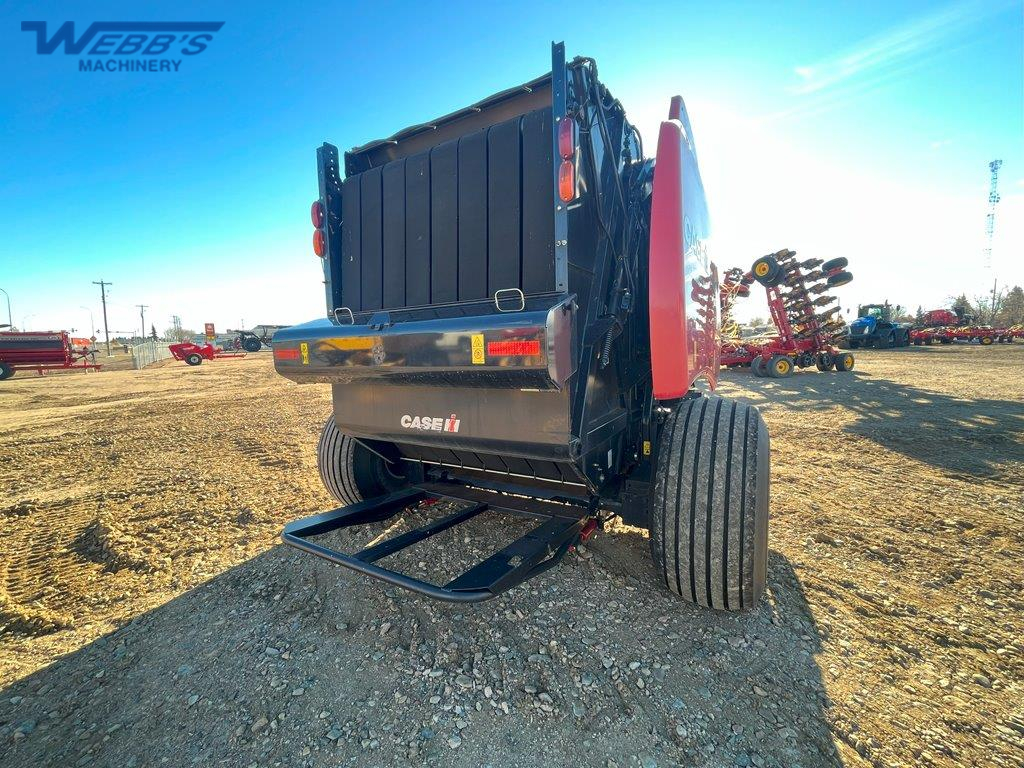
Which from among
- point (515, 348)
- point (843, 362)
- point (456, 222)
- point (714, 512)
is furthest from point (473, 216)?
point (843, 362)

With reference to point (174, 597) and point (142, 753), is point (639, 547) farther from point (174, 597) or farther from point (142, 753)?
point (174, 597)

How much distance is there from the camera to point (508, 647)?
2188 mm

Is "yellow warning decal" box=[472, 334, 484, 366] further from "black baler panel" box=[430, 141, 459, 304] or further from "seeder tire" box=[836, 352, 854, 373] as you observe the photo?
"seeder tire" box=[836, 352, 854, 373]

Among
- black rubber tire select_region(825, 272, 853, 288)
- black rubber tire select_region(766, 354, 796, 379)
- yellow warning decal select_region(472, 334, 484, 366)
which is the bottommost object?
black rubber tire select_region(766, 354, 796, 379)

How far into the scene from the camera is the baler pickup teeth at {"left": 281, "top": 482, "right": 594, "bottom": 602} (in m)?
1.94

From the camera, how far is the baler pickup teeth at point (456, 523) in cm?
194

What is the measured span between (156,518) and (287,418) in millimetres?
4963

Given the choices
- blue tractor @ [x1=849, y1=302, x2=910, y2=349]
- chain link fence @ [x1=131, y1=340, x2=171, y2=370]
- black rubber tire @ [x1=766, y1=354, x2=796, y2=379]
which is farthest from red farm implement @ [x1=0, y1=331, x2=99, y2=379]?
blue tractor @ [x1=849, y1=302, x2=910, y2=349]

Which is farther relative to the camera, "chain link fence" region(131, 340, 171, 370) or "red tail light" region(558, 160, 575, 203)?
"chain link fence" region(131, 340, 171, 370)

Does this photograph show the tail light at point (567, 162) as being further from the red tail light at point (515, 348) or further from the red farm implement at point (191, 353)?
the red farm implement at point (191, 353)

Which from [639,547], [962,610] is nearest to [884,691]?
[962,610]

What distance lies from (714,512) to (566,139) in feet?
6.06

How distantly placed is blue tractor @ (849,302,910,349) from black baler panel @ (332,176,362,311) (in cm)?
2920

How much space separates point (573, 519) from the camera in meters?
2.61
